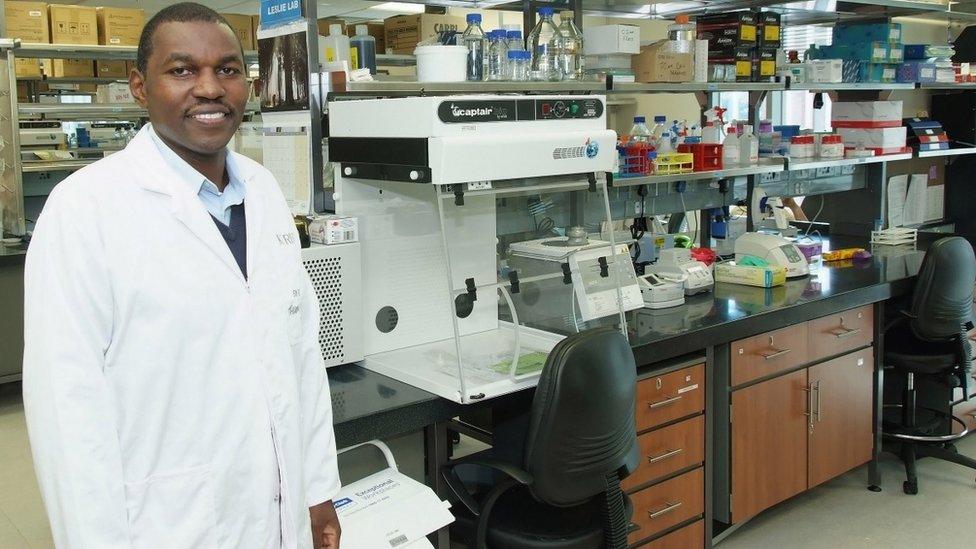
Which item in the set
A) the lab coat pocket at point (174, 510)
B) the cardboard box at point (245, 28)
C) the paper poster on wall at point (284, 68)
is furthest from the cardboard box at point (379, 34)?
the lab coat pocket at point (174, 510)

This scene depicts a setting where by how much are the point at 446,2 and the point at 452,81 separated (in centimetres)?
59

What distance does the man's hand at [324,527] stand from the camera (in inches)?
63.6

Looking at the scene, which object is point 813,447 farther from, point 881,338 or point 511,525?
point 511,525

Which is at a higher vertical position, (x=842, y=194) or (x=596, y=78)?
(x=596, y=78)

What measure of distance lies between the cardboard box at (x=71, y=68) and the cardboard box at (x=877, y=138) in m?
5.57

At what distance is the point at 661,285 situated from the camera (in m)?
3.11

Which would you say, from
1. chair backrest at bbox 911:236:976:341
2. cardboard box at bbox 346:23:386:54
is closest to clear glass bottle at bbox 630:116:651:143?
chair backrest at bbox 911:236:976:341

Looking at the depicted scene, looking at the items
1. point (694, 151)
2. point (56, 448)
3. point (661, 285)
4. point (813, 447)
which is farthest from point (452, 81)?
point (813, 447)

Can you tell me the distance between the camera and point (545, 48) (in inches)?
114

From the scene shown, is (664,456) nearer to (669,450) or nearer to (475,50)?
(669,450)

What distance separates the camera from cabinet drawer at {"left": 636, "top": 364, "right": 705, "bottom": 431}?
2648 millimetres

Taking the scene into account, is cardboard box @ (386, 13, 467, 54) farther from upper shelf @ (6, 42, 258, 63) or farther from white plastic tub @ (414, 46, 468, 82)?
white plastic tub @ (414, 46, 468, 82)

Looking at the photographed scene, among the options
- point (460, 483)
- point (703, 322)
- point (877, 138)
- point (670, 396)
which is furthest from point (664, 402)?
point (877, 138)

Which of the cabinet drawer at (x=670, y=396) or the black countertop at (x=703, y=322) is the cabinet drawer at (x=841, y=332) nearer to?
the black countertop at (x=703, y=322)
